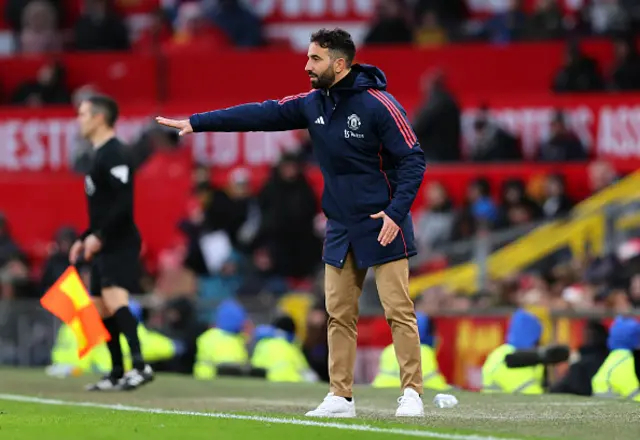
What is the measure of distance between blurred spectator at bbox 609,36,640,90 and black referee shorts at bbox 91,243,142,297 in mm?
10394

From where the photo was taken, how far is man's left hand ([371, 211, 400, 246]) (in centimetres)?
882

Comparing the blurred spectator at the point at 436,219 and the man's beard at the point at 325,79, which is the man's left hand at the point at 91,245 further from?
the blurred spectator at the point at 436,219

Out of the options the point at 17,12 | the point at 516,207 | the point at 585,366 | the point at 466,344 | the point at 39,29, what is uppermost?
the point at 17,12

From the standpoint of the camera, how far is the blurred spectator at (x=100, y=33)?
23562 millimetres

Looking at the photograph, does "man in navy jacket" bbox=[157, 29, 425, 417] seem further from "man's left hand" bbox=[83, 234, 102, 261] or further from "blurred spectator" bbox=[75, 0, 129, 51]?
"blurred spectator" bbox=[75, 0, 129, 51]

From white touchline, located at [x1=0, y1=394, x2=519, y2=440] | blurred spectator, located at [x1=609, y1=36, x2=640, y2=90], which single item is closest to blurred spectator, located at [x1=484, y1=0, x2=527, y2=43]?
blurred spectator, located at [x1=609, y1=36, x2=640, y2=90]

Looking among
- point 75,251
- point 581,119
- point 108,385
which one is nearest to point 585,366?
point 108,385

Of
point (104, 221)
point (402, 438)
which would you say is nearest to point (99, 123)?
point (104, 221)

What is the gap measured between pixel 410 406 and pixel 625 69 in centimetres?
1249

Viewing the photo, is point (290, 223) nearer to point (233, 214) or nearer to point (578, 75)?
point (233, 214)

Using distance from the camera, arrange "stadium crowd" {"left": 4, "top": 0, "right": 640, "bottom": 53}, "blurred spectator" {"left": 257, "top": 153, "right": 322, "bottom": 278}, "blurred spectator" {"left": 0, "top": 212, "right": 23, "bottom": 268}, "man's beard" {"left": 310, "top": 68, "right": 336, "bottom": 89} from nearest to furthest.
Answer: "man's beard" {"left": 310, "top": 68, "right": 336, "bottom": 89}
"blurred spectator" {"left": 257, "top": 153, "right": 322, "bottom": 278}
"blurred spectator" {"left": 0, "top": 212, "right": 23, "bottom": 268}
"stadium crowd" {"left": 4, "top": 0, "right": 640, "bottom": 53}

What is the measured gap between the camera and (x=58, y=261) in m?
19.1

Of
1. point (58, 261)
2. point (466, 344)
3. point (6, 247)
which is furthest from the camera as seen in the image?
point (6, 247)

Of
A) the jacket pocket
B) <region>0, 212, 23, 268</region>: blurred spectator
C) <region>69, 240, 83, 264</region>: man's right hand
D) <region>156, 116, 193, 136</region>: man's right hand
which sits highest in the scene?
<region>156, 116, 193, 136</region>: man's right hand
